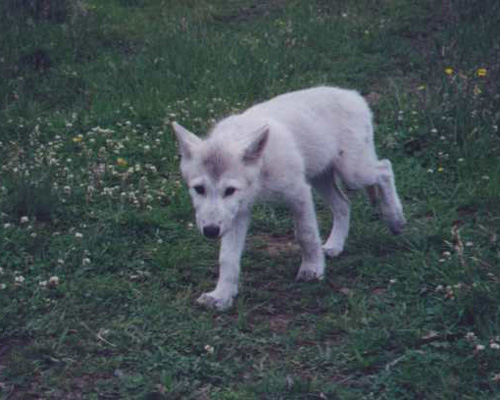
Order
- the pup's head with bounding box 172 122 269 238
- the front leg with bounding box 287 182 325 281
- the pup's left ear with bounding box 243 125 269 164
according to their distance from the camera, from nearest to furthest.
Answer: the pup's head with bounding box 172 122 269 238 → the pup's left ear with bounding box 243 125 269 164 → the front leg with bounding box 287 182 325 281

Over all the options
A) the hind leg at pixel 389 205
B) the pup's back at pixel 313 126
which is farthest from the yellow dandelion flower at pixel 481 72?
the hind leg at pixel 389 205

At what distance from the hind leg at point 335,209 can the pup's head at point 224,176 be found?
1084mm

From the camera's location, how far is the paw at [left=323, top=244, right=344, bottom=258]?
5941 mm

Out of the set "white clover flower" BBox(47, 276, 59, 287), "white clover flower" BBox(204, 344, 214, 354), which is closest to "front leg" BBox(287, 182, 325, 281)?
"white clover flower" BBox(204, 344, 214, 354)

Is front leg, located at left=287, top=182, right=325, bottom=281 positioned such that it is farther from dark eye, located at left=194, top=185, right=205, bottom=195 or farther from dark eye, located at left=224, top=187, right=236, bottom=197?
dark eye, located at left=194, top=185, right=205, bottom=195

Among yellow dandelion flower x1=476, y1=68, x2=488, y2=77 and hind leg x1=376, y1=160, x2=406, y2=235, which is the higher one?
yellow dandelion flower x1=476, y1=68, x2=488, y2=77

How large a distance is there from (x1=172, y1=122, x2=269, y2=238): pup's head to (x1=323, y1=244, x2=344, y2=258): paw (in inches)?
40.1

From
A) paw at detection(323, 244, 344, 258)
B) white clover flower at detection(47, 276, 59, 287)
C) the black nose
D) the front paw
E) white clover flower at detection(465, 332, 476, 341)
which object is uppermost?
the black nose

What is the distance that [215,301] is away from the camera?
17.1ft

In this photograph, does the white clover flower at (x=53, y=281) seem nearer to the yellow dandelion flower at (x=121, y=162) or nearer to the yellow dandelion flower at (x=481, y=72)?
the yellow dandelion flower at (x=121, y=162)

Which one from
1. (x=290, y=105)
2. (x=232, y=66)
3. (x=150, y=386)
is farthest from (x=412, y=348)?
(x=232, y=66)

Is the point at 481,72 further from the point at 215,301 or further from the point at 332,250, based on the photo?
the point at 215,301

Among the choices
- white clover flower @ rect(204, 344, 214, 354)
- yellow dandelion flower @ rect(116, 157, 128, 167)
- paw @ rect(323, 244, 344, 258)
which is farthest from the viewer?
yellow dandelion flower @ rect(116, 157, 128, 167)

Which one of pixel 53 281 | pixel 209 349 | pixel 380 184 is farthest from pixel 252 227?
pixel 209 349
